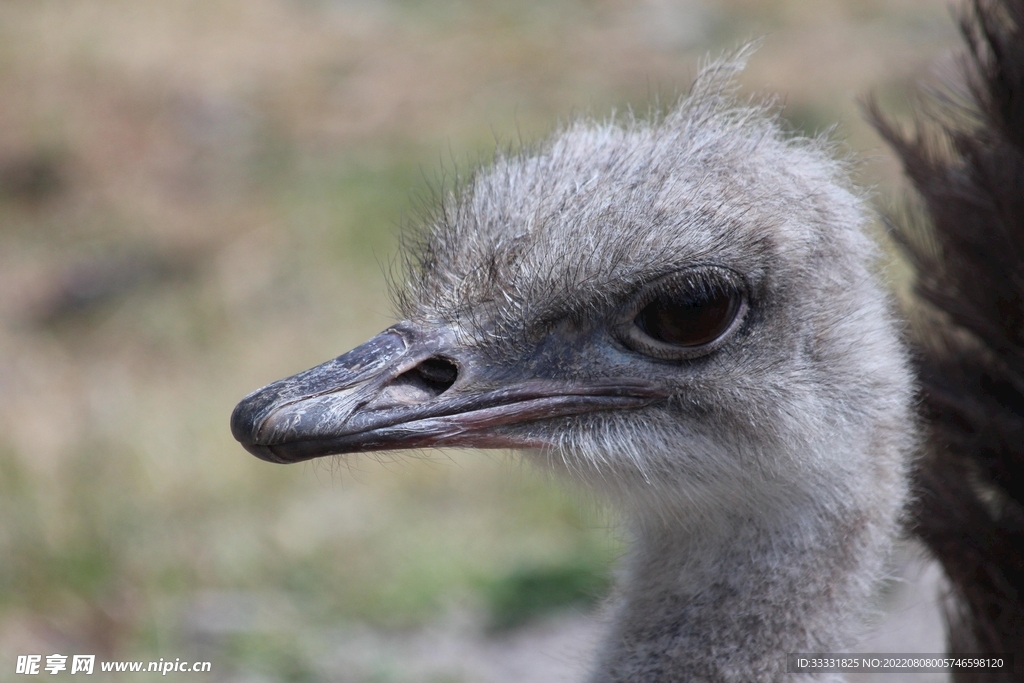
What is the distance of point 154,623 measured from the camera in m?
3.08

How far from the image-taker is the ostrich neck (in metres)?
1.84

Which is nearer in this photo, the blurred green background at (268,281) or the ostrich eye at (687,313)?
the ostrich eye at (687,313)

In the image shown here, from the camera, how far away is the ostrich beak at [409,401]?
1.72 meters

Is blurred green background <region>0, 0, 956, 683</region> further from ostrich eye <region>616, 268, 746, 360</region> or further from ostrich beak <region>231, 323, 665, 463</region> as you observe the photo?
ostrich eye <region>616, 268, 746, 360</region>

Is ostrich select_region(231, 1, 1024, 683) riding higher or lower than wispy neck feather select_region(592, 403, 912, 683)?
higher

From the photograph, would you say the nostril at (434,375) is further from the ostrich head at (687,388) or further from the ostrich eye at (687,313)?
the ostrich eye at (687,313)

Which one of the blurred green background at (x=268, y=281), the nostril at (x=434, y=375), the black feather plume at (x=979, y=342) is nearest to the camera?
the nostril at (x=434, y=375)

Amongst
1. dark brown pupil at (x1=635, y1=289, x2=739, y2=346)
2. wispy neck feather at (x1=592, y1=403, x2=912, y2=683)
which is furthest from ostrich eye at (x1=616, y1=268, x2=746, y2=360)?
wispy neck feather at (x1=592, y1=403, x2=912, y2=683)

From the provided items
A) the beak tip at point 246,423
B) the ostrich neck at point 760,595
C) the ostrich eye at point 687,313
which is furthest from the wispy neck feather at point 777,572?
the beak tip at point 246,423

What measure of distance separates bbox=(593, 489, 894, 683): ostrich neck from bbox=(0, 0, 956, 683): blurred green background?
38cm

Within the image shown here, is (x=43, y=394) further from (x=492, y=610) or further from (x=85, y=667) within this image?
(x=492, y=610)

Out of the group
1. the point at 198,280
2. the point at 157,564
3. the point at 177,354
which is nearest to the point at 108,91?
the point at 198,280

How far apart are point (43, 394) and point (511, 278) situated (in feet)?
10.3

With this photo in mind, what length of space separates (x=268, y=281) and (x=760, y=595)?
12.3 feet
